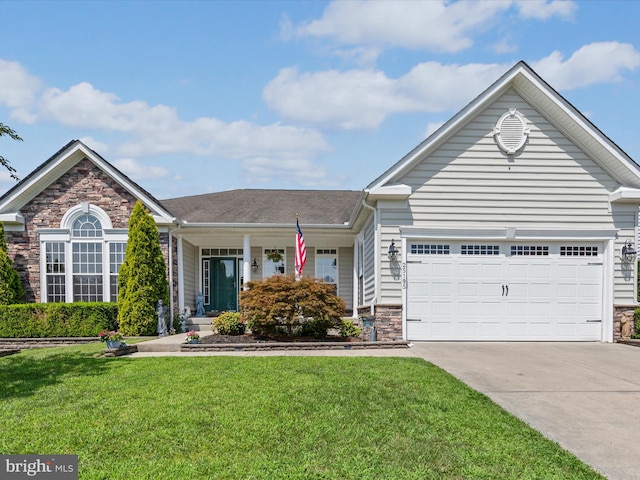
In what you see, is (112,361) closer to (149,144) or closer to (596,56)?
(596,56)

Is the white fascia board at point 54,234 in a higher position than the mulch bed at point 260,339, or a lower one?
higher

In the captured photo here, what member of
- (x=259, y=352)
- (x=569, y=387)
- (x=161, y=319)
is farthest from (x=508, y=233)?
(x=161, y=319)

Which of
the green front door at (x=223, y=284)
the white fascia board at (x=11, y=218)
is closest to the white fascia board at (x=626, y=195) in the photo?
the green front door at (x=223, y=284)

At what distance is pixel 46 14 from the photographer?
8.66 metres

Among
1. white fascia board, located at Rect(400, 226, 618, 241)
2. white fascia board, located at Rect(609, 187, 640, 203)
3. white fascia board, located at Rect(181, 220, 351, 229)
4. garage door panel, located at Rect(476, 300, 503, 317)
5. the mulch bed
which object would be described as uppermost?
white fascia board, located at Rect(609, 187, 640, 203)

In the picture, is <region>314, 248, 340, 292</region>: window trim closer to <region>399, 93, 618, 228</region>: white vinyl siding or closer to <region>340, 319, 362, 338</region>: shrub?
<region>340, 319, 362, 338</region>: shrub

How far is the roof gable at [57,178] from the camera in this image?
12555 mm

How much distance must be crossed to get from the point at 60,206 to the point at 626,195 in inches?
586

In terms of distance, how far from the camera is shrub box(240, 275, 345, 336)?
10.2m

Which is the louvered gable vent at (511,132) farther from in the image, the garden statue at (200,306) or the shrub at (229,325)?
the garden statue at (200,306)

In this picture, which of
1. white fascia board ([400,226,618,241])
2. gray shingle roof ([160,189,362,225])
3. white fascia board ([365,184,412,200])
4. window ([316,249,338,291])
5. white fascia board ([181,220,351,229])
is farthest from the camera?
window ([316,249,338,291])

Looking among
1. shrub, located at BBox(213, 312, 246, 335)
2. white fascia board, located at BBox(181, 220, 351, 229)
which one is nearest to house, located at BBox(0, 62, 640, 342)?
white fascia board, located at BBox(181, 220, 351, 229)

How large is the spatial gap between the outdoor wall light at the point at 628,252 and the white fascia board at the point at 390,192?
536cm

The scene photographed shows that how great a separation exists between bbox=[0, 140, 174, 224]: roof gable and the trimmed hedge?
273cm
